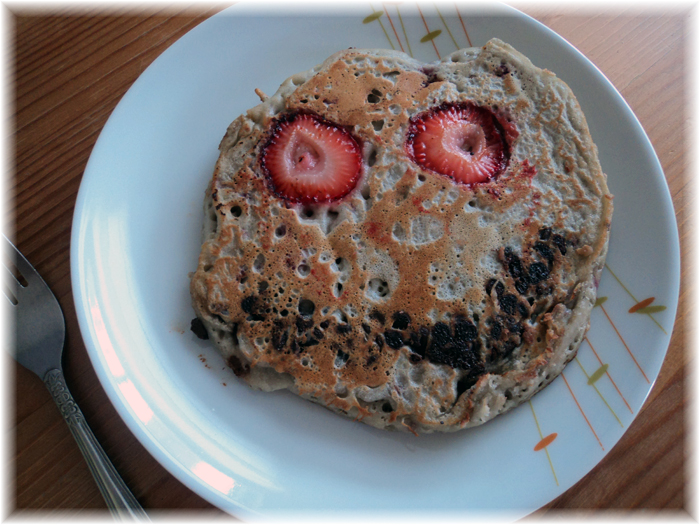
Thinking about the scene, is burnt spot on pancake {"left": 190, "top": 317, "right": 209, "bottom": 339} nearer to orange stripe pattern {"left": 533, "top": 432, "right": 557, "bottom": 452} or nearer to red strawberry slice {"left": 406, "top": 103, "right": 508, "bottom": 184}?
red strawberry slice {"left": 406, "top": 103, "right": 508, "bottom": 184}

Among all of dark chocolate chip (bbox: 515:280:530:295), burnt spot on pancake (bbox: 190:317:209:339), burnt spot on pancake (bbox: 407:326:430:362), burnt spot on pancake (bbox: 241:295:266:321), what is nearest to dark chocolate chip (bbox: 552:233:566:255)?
dark chocolate chip (bbox: 515:280:530:295)

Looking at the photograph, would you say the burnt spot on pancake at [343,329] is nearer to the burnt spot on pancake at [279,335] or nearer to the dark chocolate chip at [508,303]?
the burnt spot on pancake at [279,335]

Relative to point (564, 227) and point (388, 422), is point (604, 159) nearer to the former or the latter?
point (564, 227)

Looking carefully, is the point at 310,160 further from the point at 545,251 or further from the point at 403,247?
the point at 545,251

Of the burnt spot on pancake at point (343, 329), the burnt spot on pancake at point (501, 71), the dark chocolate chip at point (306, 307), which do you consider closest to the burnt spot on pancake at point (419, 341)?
the burnt spot on pancake at point (343, 329)

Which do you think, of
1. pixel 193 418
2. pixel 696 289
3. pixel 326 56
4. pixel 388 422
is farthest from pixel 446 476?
pixel 326 56

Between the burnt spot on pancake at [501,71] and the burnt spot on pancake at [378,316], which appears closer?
the burnt spot on pancake at [378,316]

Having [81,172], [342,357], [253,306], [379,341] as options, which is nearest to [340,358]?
[342,357]
